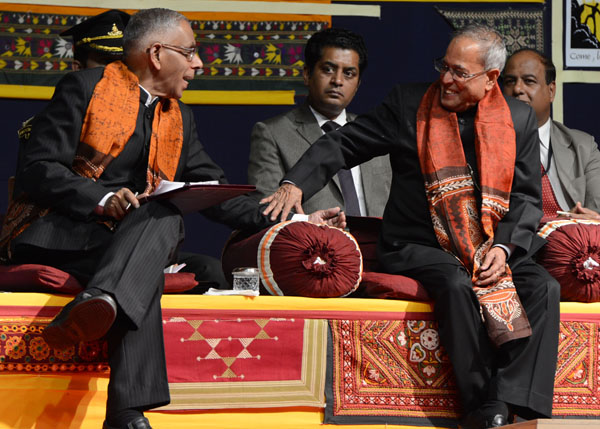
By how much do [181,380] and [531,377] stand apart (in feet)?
3.96

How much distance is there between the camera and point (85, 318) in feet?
9.16

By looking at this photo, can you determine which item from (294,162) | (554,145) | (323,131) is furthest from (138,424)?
(554,145)

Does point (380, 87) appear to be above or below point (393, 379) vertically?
above

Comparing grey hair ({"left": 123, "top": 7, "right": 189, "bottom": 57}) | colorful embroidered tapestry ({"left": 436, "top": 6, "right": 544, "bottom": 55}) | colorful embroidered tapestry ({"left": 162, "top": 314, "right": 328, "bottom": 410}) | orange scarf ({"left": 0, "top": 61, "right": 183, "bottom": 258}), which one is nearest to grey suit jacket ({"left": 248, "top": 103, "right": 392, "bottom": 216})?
orange scarf ({"left": 0, "top": 61, "right": 183, "bottom": 258})

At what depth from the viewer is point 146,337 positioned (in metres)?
2.94

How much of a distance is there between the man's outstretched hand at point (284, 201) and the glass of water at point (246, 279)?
259 mm

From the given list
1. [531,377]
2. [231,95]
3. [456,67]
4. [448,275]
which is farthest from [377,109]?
[231,95]

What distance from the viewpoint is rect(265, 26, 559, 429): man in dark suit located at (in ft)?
10.9

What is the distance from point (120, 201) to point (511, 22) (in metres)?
3.04

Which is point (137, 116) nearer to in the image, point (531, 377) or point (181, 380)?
point (181, 380)

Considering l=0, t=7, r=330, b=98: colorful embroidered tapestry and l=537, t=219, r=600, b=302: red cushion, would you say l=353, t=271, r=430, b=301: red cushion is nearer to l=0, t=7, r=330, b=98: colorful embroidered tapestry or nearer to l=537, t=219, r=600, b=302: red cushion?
l=537, t=219, r=600, b=302: red cushion

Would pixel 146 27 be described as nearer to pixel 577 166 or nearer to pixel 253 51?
pixel 253 51

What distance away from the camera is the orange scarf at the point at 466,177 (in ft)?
11.8

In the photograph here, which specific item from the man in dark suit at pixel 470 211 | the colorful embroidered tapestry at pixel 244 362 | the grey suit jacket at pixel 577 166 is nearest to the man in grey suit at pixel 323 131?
the man in dark suit at pixel 470 211
